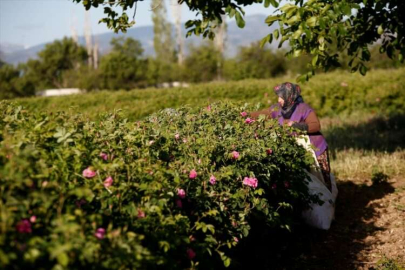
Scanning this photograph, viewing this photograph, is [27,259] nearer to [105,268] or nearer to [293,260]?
[105,268]

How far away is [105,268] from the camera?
6.57 feet

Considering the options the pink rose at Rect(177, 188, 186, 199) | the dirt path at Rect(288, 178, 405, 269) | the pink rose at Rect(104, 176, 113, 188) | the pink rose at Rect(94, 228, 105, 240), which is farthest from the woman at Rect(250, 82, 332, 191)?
the pink rose at Rect(94, 228, 105, 240)

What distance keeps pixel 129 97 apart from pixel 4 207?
14049 mm

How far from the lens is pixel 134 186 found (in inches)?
106

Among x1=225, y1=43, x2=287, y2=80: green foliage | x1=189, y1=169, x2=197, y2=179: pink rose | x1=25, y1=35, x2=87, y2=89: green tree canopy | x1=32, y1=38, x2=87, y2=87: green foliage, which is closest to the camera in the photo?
x1=189, y1=169, x2=197, y2=179: pink rose

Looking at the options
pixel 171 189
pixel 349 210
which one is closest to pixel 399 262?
pixel 349 210

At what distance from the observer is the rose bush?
1928 mm

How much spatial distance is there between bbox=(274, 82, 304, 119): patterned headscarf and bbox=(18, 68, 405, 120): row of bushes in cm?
784

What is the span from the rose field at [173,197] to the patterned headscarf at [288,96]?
1.95 ft

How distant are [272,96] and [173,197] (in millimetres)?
12936

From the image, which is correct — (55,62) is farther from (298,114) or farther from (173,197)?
(173,197)

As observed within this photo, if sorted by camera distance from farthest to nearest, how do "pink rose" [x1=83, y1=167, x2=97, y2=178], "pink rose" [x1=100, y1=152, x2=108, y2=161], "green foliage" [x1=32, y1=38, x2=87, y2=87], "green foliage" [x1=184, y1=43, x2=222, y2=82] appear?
1. "green foliage" [x1=32, y1=38, x2=87, y2=87]
2. "green foliage" [x1=184, y1=43, x2=222, y2=82]
3. "pink rose" [x1=100, y1=152, x2=108, y2=161]
4. "pink rose" [x1=83, y1=167, x2=97, y2=178]

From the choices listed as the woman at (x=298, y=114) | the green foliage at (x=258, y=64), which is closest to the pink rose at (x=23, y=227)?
the woman at (x=298, y=114)

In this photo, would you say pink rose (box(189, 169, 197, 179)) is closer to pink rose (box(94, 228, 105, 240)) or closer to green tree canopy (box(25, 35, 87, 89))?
pink rose (box(94, 228, 105, 240))
